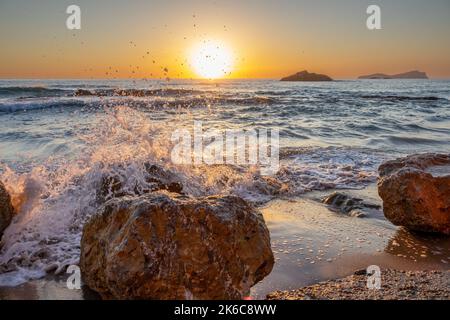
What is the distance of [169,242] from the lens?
99.3 inches

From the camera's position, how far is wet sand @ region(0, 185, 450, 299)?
3047 mm

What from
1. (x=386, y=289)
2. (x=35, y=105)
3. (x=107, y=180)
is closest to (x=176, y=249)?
(x=386, y=289)

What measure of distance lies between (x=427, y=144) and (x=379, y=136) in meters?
1.46

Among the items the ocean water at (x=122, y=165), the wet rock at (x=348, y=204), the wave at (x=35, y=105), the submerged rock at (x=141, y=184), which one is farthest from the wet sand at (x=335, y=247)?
the wave at (x=35, y=105)

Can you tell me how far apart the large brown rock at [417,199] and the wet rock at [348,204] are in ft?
1.81

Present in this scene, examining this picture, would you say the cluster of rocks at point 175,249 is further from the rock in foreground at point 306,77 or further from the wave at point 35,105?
the rock in foreground at point 306,77

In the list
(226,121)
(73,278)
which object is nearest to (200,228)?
(73,278)

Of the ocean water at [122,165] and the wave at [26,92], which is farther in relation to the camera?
the wave at [26,92]

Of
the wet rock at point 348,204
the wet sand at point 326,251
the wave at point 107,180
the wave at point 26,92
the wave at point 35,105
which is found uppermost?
the wave at point 26,92

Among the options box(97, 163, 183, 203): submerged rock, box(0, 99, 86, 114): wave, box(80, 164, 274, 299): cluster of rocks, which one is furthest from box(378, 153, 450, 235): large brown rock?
box(0, 99, 86, 114): wave

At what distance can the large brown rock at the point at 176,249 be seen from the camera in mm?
2443

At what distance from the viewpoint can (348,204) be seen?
5.16 metres

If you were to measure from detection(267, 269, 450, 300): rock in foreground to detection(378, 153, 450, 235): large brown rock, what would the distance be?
3.30ft
